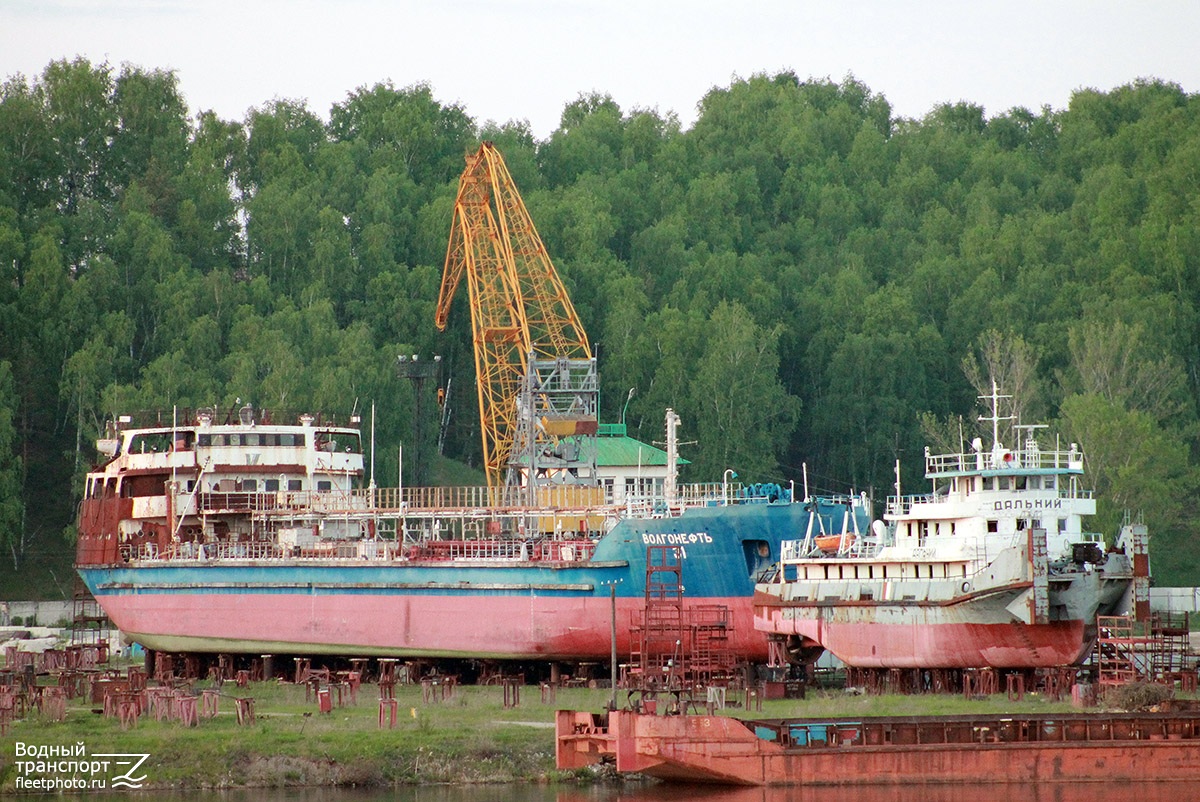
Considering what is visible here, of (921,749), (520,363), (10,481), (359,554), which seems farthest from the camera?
(520,363)

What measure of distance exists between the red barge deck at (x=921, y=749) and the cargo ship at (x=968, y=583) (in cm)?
830

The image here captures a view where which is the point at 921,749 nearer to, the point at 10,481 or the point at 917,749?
the point at 917,749

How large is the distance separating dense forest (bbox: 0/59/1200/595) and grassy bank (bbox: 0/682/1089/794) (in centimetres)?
3749

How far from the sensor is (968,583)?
4712 centimetres

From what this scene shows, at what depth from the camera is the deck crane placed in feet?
221

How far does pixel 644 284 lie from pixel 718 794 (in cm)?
7306

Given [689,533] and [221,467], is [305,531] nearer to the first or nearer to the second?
[221,467]

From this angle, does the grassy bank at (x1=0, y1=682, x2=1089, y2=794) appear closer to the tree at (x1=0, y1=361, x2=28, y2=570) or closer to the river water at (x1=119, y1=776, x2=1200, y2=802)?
the river water at (x1=119, y1=776, x2=1200, y2=802)

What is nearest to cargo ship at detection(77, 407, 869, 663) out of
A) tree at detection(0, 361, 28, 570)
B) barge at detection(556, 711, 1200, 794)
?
tree at detection(0, 361, 28, 570)

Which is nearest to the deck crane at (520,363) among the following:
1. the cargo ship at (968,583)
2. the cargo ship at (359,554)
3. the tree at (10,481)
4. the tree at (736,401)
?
the cargo ship at (359,554)

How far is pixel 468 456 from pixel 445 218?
13.7m

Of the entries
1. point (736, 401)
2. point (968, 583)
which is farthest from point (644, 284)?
point (968, 583)

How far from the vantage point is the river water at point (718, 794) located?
1419 inches

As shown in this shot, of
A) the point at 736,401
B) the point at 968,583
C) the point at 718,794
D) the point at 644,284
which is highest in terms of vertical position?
the point at 644,284
